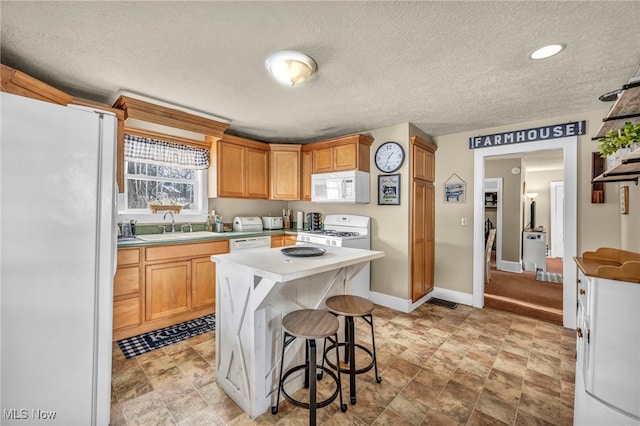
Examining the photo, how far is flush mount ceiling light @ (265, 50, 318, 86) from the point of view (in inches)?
70.7

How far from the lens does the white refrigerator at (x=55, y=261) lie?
1.11 metres

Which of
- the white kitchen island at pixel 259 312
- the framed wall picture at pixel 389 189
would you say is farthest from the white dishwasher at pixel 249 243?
the framed wall picture at pixel 389 189

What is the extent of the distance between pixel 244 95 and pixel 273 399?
244 centimetres

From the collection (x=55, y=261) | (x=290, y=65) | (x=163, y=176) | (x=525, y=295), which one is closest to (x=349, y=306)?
(x=55, y=261)

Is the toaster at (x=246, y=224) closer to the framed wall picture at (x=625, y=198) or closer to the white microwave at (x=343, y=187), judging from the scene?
the white microwave at (x=343, y=187)

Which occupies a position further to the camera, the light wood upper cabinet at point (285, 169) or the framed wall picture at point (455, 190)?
the light wood upper cabinet at point (285, 169)

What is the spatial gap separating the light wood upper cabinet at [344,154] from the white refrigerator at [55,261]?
266 centimetres

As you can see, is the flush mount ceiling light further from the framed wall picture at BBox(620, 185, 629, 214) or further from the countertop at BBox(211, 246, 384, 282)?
the framed wall picture at BBox(620, 185, 629, 214)

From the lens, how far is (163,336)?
2.65 meters

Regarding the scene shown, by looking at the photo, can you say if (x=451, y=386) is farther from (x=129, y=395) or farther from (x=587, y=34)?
(x=587, y=34)

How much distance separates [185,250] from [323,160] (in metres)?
2.13

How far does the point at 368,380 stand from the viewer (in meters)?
2.01

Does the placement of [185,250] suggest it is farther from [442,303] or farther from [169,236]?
[442,303]

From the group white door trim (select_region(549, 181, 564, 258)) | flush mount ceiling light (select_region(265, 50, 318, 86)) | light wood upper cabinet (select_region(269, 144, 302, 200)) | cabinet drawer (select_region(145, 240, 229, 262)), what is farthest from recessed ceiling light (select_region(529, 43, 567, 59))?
white door trim (select_region(549, 181, 564, 258))
